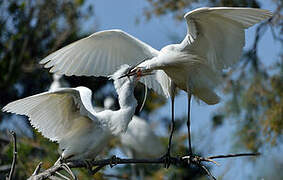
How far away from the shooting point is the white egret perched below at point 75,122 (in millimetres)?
2404

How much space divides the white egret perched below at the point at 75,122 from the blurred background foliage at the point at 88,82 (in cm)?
70

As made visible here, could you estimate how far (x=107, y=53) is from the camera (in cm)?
341

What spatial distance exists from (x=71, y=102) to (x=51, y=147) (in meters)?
1.29

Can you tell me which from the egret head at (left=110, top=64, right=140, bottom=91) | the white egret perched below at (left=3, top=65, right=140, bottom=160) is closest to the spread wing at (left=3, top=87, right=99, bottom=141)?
the white egret perched below at (left=3, top=65, right=140, bottom=160)

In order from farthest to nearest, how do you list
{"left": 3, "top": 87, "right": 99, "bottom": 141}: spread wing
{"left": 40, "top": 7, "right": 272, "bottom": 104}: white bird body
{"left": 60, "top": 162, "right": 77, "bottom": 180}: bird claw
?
{"left": 40, "top": 7, "right": 272, "bottom": 104}: white bird body < {"left": 3, "top": 87, "right": 99, "bottom": 141}: spread wing < {"left": 60, "top": 162, "right": 77, "bottom": 180}: bird claw

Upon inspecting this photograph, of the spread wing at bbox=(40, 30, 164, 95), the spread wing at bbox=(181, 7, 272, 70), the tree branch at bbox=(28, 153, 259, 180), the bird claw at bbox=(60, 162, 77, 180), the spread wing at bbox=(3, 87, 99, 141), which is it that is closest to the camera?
the bird claw at bbox=(60, 162, 77, 180)

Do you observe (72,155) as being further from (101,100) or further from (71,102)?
(101,100)

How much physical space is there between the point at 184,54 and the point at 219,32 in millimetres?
236

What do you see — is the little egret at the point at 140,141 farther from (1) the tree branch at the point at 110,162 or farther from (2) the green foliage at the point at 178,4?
(1) the tree branch at the point at 110,162

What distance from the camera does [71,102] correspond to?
2467mm

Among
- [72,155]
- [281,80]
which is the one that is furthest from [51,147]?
[281,80]

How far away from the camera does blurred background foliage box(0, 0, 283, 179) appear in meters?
4.26

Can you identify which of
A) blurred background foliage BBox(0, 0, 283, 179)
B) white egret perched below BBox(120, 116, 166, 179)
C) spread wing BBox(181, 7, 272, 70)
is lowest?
white egret perched below BBox(120, 116, 166, 179)

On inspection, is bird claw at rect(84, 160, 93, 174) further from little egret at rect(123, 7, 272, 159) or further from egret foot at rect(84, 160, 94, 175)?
little egret at rect(123, 7, 272, 159)
